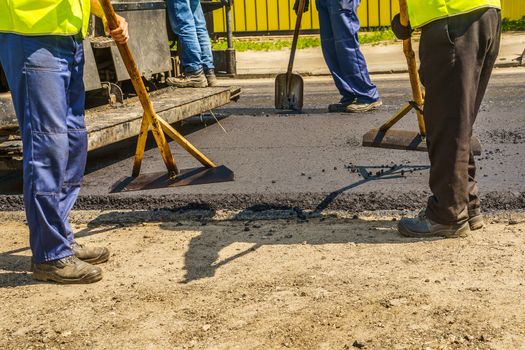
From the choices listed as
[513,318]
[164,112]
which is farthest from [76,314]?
[164,112]

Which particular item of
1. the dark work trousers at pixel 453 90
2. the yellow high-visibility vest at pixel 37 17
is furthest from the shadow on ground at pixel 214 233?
the yellow high-visibility vest at pixel 37 17

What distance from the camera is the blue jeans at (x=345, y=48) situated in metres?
9.02

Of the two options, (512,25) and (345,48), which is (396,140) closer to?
(345,48)

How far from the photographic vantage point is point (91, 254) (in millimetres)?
4953

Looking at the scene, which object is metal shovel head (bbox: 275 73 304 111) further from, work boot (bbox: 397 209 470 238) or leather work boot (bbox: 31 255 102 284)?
leather work boot (bbox: 31 255 102 284)

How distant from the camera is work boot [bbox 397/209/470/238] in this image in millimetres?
5070

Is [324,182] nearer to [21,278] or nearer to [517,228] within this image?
[517,228]

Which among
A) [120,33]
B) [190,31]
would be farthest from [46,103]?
[190,31]

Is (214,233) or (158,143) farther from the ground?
(158,143)

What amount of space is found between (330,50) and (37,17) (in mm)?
5196

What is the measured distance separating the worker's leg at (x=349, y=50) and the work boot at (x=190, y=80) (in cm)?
134

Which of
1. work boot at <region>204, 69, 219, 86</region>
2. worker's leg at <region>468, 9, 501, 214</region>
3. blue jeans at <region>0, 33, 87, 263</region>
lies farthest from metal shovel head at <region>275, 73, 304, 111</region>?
blue jeans at <region>0, 33, 87, 263</region>

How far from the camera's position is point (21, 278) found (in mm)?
4816

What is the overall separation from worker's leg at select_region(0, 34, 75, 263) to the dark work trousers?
6.10 ft
